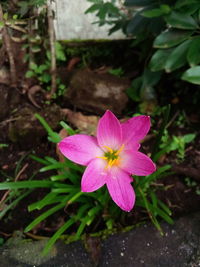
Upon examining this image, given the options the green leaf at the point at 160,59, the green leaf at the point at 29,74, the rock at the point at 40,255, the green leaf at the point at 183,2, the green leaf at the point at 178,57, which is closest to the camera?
the rock at the point at 40,255

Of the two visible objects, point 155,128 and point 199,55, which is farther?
point 155,128

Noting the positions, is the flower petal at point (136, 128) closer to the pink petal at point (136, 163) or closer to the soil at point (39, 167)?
the pink petal at point (136, 163)

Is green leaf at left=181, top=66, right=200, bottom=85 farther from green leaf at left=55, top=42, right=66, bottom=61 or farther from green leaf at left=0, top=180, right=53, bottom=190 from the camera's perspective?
green leaf at left=55, top=42, right=66, bottom=61

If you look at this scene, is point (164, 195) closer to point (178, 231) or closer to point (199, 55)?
point (178, 231)

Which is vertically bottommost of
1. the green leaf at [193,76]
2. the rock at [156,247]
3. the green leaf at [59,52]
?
the rock at [156,247]

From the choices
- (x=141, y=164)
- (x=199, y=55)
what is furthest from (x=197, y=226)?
(x=199, y=55)

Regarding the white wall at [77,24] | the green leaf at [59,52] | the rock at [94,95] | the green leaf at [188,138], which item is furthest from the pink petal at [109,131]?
the white wall at [77,24]
